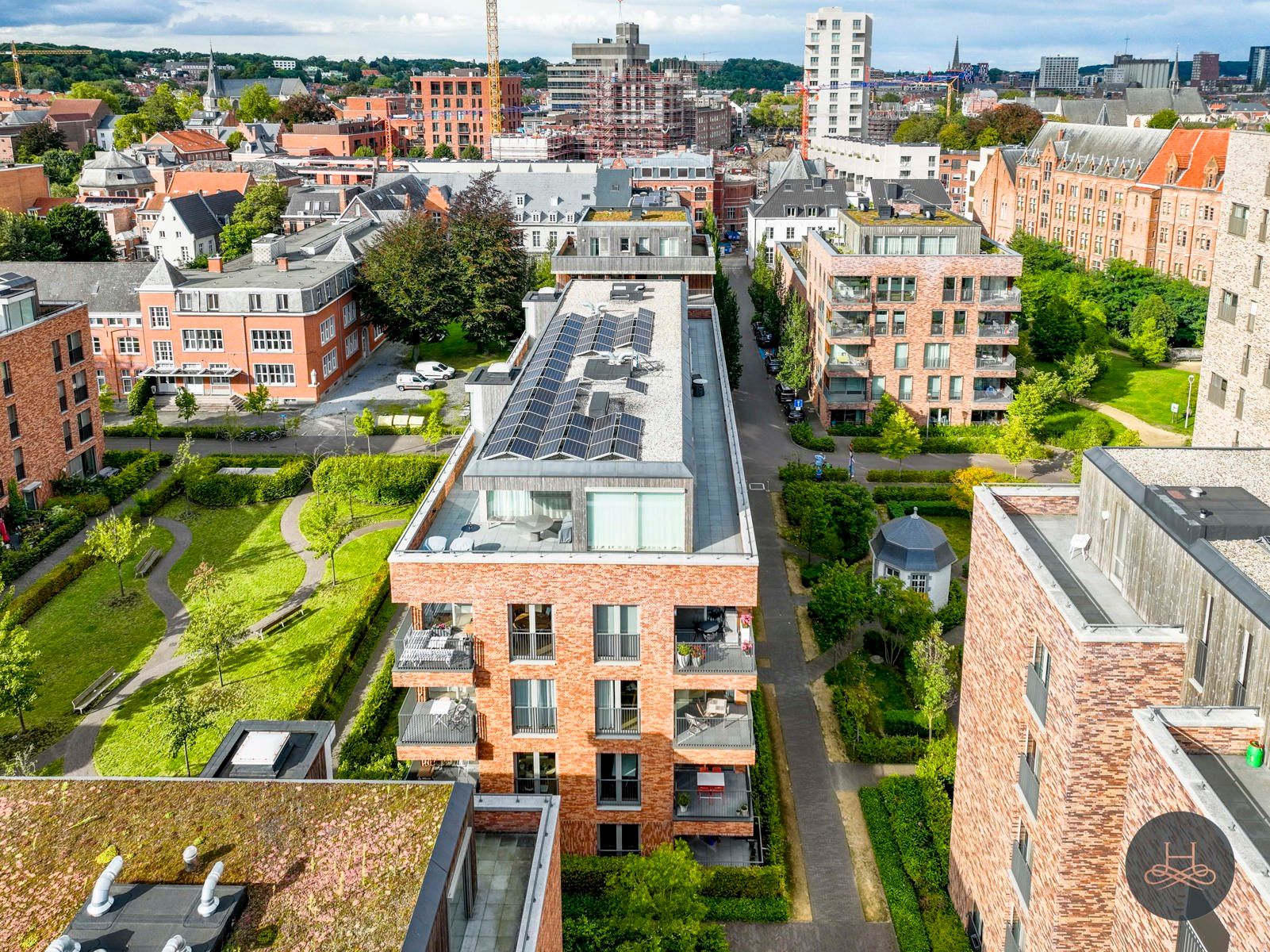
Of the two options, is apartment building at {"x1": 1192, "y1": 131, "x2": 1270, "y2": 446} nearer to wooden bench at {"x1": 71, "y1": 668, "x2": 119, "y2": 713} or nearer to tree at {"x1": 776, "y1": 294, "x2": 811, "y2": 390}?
tree at {"x1": 776, "y1": 294, "x2": 811, "y2": 390}

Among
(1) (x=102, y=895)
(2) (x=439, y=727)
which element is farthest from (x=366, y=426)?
(1) (x=102, y=895)

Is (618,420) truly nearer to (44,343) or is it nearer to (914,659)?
(914,659)

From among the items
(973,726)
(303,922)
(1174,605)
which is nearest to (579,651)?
(973,726)

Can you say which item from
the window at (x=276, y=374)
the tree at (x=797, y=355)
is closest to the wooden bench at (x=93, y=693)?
the window at (x=276, y=374)

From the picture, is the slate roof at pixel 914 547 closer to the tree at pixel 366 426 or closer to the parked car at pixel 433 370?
the tree at pixel 366 426

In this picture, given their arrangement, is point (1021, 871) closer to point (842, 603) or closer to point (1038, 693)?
point (1038, 693)

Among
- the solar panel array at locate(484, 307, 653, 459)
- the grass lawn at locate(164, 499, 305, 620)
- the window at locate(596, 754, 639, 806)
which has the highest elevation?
the solar panel array at locate(484, 307, 653, 459)

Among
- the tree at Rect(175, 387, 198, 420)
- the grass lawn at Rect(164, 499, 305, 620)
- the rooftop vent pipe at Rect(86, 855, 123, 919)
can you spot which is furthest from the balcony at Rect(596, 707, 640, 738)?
the tree at Rect(175, 387, 198, 420)
